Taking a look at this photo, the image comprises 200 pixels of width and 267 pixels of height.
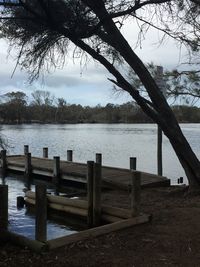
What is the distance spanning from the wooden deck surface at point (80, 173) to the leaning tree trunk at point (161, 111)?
10.5ft

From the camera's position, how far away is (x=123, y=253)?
629 cm

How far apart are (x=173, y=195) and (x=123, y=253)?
4.79m

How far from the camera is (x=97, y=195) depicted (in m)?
9.31

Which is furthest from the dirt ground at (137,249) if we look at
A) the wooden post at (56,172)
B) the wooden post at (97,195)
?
the wooden post at (56,172)

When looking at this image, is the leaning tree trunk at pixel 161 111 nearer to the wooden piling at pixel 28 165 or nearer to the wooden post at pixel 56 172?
the wooden post at pixel 56 172

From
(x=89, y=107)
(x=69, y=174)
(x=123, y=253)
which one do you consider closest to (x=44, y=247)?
(x=123, y=253)

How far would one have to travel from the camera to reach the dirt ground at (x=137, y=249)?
593 centimetres

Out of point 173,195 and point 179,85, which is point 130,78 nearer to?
point 179,85

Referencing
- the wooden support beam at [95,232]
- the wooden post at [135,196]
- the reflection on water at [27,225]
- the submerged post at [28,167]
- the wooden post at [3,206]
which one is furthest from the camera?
the submerged post at [28,167]

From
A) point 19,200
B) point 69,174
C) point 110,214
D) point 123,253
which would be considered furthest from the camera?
point 69,174

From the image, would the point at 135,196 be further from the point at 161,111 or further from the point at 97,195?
the point at 161,111

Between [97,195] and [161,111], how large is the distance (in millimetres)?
2787

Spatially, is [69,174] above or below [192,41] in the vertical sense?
below

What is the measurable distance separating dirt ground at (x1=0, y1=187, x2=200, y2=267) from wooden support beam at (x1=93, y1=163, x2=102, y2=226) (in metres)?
1.24
